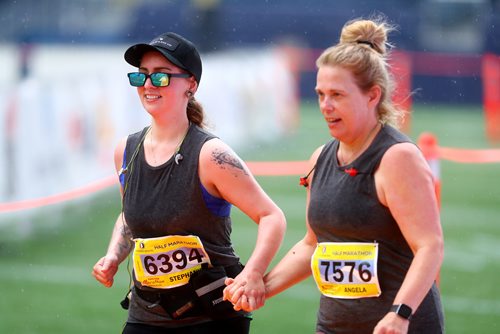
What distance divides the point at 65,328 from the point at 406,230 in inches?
169

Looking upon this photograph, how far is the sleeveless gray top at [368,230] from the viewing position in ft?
11.8

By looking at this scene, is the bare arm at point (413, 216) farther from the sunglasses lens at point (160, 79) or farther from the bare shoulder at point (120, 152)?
the bare shoulder at point (120, 152)

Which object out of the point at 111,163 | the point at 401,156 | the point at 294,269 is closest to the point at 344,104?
the point at 401,156

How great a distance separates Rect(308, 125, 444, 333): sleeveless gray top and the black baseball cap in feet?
2.84

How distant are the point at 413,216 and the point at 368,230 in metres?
0.21

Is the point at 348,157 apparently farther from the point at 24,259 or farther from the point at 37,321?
the point at 24,259

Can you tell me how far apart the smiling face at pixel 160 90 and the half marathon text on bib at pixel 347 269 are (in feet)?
3.06

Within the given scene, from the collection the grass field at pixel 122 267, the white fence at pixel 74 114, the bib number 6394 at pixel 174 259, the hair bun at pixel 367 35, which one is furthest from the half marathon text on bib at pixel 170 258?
the white fence at pixel 74 114

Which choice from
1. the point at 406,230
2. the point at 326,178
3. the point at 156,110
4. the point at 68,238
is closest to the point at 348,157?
the point at 326,178

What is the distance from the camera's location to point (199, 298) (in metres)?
4.04

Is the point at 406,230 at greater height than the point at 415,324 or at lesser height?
greater

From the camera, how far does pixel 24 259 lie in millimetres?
9477

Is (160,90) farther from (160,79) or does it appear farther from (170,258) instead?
(170,258)

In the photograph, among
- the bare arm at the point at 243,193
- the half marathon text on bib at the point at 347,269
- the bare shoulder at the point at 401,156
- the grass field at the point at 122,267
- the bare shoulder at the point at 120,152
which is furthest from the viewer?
the grass field at the point at 122,267
